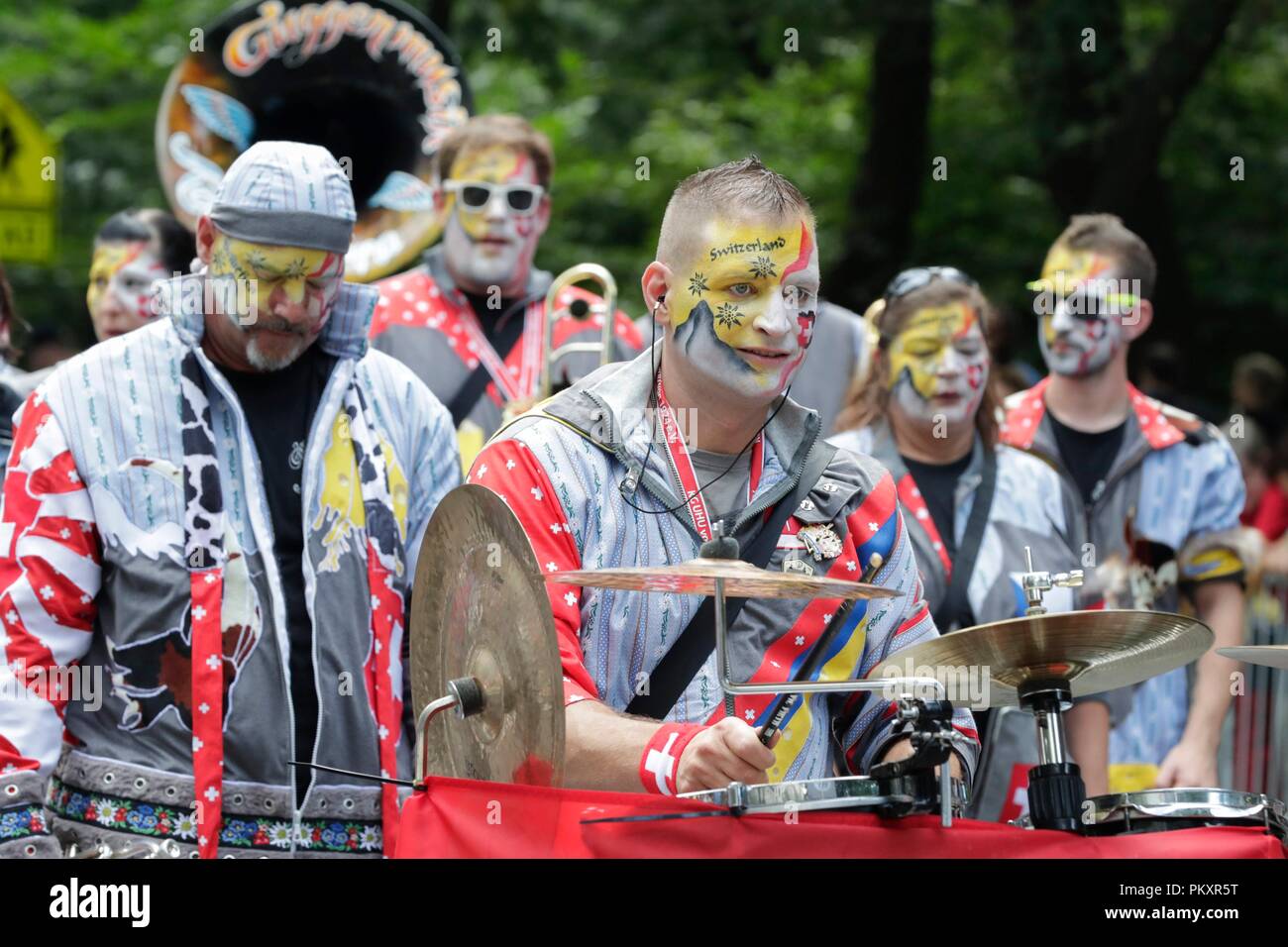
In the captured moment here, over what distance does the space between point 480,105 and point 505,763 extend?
1298 cm

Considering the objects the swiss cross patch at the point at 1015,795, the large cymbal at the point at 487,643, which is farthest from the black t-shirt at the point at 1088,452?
the large cymbal at the point at 487,643

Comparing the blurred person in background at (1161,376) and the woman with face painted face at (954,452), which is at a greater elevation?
the blurred person in background at (1161,376)

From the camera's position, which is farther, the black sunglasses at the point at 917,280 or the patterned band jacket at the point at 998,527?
the black sunglasses at the point at 917,280

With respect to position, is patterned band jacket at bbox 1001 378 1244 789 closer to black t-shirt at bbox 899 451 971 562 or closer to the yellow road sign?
black t-shirt at bbox 899 451 971 562

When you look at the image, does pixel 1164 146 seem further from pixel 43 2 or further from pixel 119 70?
pixel 43 2

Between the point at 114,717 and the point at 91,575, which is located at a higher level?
the point at 91,575

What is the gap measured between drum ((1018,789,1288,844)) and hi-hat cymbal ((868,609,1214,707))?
0.88 ft

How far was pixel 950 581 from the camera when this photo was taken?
679 centimetres

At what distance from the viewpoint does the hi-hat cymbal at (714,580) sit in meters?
3.80

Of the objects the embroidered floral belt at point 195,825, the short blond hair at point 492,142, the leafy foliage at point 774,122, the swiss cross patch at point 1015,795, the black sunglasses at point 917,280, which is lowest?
the swiss cross patch at point 1015,795

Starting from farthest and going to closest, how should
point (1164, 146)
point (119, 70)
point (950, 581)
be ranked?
point (119, 70)
point (1164, 146)
point (950, 581)

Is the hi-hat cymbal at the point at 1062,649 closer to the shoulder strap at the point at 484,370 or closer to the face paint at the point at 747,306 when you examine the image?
the face paint at the point at 747,306

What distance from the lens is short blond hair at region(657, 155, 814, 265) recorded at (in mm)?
4551

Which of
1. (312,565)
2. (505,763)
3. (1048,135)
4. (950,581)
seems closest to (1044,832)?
(505,763)
